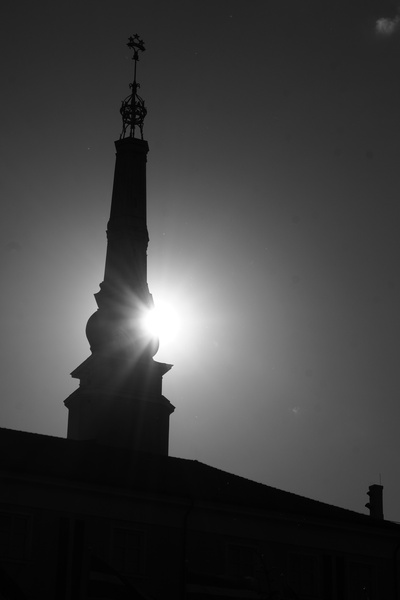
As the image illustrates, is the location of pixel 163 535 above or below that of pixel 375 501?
below

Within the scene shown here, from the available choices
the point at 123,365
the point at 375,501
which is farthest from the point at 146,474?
the point at 123,365

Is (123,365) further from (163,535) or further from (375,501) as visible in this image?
(163,535)

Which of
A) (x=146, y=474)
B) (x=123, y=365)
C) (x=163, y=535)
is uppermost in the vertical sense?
(x=123, y=365)

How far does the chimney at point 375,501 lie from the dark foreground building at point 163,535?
699 centimetres

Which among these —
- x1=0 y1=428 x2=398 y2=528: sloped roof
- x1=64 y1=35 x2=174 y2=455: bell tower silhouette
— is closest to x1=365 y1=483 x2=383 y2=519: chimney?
x1=0 y1=428 x2=398 y2=528: sloped roof

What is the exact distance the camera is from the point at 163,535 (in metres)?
37.3

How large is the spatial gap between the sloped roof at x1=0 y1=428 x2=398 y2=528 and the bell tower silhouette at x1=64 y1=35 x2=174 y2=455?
52.7ft

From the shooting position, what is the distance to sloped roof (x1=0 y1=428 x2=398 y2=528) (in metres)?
36.5

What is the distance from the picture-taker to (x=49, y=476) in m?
35.4

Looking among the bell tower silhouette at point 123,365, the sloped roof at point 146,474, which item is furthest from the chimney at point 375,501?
the bell tower silhouette at point 123,365

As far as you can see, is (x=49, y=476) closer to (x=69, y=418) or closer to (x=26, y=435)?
(x=26, y=435)

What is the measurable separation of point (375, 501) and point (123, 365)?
15.8m

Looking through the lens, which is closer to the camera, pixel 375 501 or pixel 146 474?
pixel 146 474

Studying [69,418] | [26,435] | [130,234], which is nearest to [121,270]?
[130,234]
